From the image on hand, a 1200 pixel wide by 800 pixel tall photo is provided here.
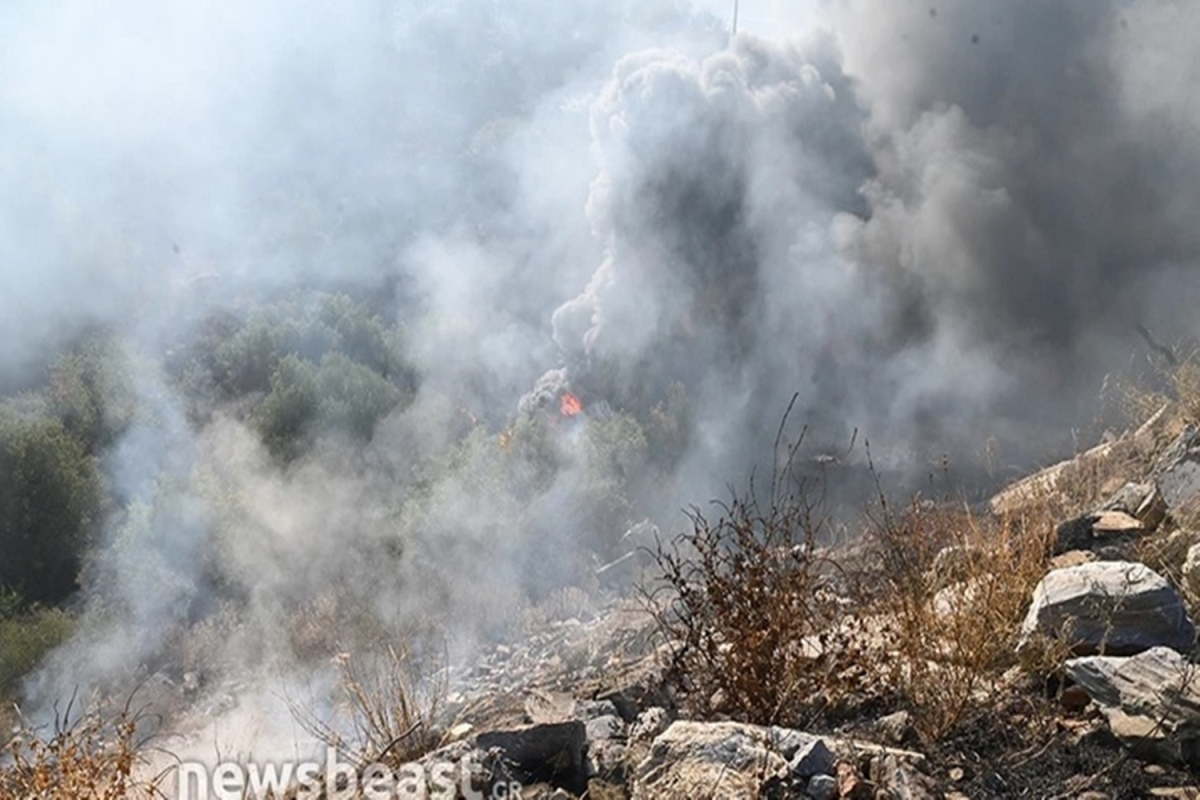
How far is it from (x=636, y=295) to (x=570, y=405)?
9.04ft

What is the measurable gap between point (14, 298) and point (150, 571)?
6.35 m

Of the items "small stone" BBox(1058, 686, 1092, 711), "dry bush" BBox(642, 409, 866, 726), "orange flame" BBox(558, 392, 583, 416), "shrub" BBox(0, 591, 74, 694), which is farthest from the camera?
"orange flame" BBox(558, 392, 583, 416)

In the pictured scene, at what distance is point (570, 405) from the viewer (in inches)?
559

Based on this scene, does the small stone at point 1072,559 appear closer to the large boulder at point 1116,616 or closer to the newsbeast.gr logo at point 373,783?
the large boulder at point 1116,616

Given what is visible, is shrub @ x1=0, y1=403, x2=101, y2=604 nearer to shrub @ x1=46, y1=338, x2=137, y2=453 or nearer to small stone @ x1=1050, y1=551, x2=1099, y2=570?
shrub @ x1=46, y1=338, x2=137, y2=453

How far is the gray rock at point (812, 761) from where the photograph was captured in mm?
2355

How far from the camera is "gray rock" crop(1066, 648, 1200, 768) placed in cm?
249

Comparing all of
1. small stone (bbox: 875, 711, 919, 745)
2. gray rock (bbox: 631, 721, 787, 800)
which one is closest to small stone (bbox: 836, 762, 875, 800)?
gray rock (bbox: 631, 721, 787, 800)

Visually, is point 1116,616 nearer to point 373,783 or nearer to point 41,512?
point 373,783

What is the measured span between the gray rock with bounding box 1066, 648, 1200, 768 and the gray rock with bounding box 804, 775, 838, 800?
93 cm

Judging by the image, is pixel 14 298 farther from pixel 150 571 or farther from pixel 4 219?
pixel 150 571

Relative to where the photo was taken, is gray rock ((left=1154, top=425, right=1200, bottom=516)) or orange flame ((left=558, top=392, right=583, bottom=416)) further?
→ orange flame ((left=558, top=392, right=583, bottom=416))

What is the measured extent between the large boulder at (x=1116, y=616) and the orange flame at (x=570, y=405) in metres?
10.9

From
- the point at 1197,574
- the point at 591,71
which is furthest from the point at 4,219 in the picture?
the point at 591,71
